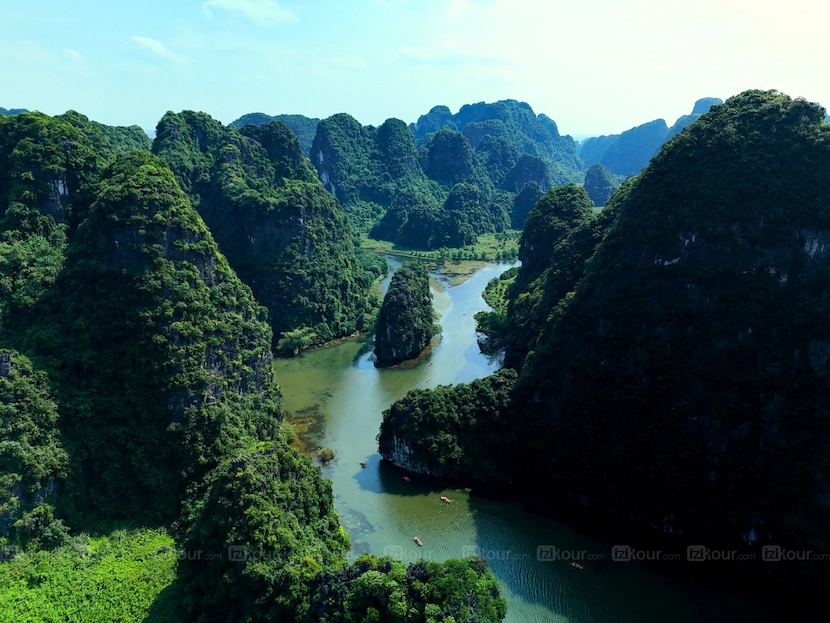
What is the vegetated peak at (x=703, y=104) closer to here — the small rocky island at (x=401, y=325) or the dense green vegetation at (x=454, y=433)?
the small rocky island at (x=401, y=325)

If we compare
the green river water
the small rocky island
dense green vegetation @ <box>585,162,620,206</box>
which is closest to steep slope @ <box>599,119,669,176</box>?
dense green vegetation @ <box>585,162,620,206</box>

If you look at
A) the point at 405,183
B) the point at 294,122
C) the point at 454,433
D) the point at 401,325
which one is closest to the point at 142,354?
the point at 454,433

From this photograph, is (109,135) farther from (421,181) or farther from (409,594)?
(409,594)

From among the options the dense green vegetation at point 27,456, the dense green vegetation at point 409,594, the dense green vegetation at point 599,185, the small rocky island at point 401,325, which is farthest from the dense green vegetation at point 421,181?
the dense green vegetation at point 409,594

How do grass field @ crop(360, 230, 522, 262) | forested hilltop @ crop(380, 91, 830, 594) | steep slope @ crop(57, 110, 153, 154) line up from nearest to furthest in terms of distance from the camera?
forested hilltop @ crop(380, 91, 830, 594)
steep slope @ crop(57, 110, 153, 154)
grass field @ crop(360, 230, 522, 262)

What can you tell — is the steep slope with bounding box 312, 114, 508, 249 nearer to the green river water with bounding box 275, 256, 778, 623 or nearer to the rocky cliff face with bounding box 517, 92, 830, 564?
the green river water with bounding box 275, 256, 778, 623

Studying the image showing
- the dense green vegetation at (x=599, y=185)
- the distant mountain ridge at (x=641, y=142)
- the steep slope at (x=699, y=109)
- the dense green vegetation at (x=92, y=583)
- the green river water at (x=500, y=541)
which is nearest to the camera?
the dense green vegetation at (x=92, y=583)

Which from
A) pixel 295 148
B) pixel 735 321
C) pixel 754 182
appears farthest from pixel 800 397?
pixel 295 148
